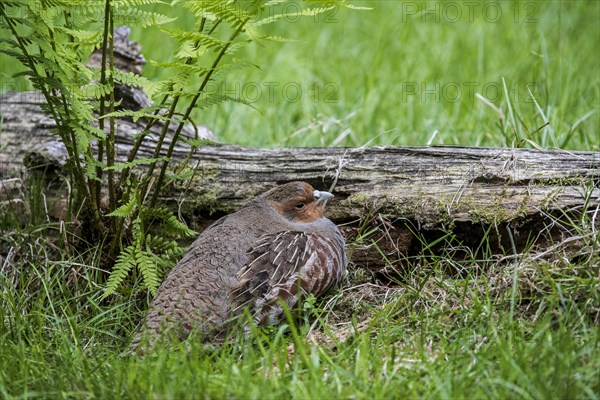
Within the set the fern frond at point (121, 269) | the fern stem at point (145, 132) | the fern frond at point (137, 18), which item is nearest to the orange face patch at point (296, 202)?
the fern stem at point (145, 132)

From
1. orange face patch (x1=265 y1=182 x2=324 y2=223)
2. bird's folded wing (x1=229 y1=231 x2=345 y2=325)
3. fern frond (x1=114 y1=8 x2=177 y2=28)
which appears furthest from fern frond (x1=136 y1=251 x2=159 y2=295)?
fern frond (x1=114 y1=8 x2=177 y2=28)

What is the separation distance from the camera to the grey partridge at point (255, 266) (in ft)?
14.5

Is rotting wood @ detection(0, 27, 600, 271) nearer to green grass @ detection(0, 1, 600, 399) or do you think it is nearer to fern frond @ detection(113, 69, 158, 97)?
green grass @ detection(0, 1, 600, 399)

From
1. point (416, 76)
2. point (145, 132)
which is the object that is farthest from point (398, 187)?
point (416, 76)

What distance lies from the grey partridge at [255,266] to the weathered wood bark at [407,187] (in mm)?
258

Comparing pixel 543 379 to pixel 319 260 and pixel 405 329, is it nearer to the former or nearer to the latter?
pixel 405 329

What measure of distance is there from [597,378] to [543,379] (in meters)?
0.25

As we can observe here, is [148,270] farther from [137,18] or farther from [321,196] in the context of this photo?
[137,18]

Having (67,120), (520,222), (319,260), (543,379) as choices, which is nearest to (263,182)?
(319,260)

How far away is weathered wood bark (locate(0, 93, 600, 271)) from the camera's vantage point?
4902 millimetres

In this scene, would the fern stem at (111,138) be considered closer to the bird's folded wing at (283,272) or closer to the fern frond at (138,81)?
the fern frond at (138,81)

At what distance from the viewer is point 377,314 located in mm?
4289

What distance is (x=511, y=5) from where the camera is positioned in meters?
10.3

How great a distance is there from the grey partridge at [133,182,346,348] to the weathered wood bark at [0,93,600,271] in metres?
0.26
